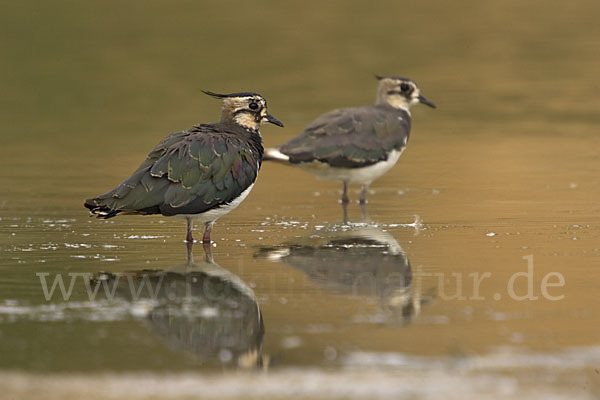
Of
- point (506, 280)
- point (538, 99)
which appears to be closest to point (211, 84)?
point (538, 99)

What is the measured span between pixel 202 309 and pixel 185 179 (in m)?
2.48

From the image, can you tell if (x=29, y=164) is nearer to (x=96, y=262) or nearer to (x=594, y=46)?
(x=96, y=262)

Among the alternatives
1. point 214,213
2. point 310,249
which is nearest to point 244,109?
point 214,213

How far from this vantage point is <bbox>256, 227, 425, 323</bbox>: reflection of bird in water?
29.1 feet

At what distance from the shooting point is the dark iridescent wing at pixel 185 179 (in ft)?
35.0

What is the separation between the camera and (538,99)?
23047 millimetres

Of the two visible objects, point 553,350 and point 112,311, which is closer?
point 553,350

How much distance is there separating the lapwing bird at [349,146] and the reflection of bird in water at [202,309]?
3.80 metres

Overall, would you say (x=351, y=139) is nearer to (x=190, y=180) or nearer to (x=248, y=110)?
(x=248, y=110)

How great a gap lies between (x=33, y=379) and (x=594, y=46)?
24.9 metres

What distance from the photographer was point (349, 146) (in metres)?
14.2

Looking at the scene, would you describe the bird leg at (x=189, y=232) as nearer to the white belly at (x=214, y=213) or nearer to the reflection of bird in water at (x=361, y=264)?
the white belly at (x=214, y=213)

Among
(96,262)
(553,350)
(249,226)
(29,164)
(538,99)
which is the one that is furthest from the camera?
(538,99)

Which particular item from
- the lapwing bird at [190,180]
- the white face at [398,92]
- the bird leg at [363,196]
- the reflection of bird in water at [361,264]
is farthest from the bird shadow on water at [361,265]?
the white face at [398,92]
